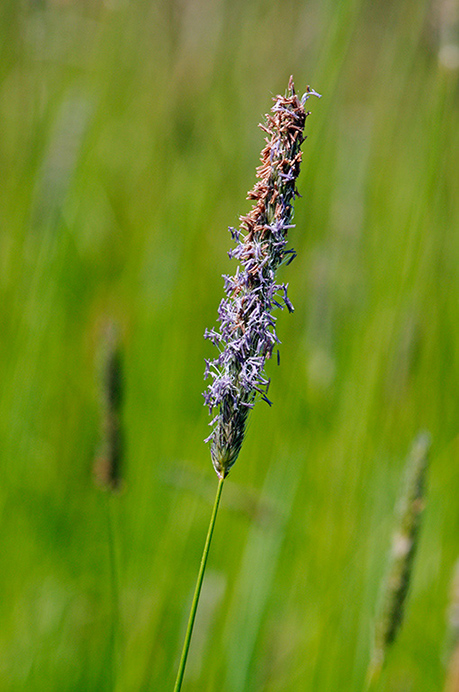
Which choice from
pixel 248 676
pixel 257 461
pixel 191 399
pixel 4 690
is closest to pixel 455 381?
pixel 257 461

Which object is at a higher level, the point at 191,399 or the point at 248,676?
the point at 191,399

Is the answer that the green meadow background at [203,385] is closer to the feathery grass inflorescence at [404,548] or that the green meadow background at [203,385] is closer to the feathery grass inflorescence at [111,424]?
the feathery grass inflorescence at [111,424]

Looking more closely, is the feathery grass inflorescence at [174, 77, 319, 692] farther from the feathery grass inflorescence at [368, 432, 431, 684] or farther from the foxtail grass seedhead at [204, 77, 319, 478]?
the feathery grass inflorescence at [368, 432, 431, 684]

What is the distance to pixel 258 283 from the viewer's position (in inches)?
23.6

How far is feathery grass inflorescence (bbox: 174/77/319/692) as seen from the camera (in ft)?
1.88

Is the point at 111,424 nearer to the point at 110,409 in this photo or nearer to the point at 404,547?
the point at 110,409

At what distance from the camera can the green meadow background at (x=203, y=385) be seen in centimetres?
142

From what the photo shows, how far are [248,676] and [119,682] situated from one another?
25 cm

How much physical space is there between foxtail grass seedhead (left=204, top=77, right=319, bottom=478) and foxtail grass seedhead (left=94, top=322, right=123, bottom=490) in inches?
16.0

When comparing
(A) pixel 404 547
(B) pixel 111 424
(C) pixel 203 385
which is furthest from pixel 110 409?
(C) pixel 203 385

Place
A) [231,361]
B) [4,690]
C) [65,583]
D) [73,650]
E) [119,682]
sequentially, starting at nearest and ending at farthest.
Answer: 1. [231,361]
2. [119,682]
3. [4,690]
4. [73,650]
5. [65,583]

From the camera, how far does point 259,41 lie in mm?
2574

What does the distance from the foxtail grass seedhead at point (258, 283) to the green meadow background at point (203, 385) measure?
1.19 feet

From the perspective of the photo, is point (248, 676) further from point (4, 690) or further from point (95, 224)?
point (95, 224)
